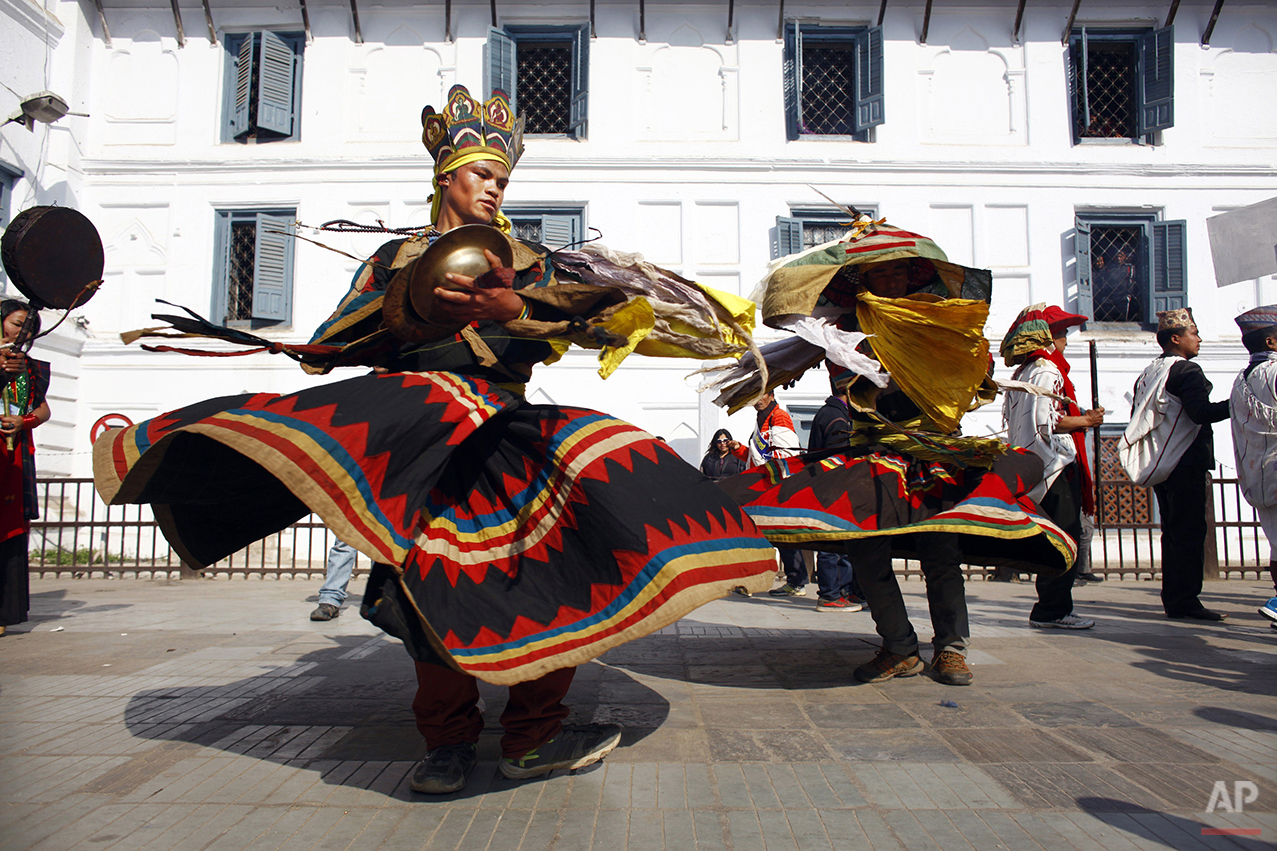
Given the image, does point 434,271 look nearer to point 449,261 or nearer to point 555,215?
point 449,261

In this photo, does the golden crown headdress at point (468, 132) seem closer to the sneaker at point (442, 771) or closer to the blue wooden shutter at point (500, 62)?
the sneaker at point (442, 771)

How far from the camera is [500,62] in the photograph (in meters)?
12.7

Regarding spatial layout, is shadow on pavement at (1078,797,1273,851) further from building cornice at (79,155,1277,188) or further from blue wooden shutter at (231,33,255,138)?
blue wooden shutter at (231,33,255,138)

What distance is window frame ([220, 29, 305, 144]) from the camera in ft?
42.1

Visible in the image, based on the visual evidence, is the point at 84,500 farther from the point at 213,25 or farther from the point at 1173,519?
the point at 1173,519

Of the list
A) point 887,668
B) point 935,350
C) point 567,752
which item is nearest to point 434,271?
point 567,752

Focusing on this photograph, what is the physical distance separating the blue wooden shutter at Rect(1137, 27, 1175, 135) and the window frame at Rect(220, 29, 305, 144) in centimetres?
1400

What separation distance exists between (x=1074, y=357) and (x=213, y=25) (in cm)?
1524

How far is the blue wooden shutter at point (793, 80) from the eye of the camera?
41.6 ft

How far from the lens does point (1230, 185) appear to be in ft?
41.6

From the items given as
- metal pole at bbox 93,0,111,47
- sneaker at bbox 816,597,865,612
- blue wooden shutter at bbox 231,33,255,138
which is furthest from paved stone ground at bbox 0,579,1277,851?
metal pole at bbox 93,0,111,47

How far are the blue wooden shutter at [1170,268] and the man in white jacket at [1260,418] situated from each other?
8.21 m

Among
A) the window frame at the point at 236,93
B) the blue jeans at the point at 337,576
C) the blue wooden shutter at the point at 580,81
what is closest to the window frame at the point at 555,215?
the blue wooden shutter at the point at 580,81

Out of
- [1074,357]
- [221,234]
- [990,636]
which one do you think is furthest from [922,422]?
[221,234]
